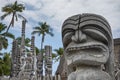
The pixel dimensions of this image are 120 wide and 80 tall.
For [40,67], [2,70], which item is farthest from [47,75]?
[2,70]

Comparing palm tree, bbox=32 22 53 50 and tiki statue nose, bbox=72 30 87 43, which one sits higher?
palm tree, bbox=32 22 53 50

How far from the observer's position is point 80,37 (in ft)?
10.5

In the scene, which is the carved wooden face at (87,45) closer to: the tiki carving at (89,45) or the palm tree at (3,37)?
the tiki carving at (89,45)

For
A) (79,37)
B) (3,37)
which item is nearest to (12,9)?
(3,37)

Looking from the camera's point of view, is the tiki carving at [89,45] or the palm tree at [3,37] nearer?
the tiki carving at [89,45]

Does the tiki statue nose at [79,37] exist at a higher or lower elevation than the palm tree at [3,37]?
lower

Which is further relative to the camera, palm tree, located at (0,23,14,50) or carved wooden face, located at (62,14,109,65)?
palm tree, located at (0,23,14,50)

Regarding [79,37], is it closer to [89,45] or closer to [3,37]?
[89,45]

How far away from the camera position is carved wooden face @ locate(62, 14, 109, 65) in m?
3.14

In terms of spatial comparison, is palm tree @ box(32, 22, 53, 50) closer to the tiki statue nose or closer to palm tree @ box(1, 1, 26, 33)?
palm tree @ box(1, 1, 26, 33)

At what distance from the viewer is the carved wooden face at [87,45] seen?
314 centimetres

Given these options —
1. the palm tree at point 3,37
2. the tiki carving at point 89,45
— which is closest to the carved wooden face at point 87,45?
the tiki carving at point 89,45

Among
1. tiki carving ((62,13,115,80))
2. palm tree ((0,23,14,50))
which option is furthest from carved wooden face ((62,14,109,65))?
palm tree ((0,23,14,50))

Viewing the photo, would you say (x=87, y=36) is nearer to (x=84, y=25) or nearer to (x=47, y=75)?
(x=84, y=25)
